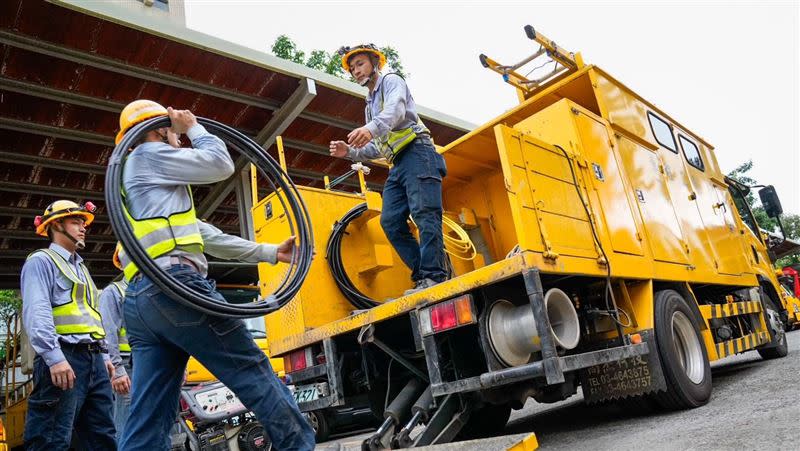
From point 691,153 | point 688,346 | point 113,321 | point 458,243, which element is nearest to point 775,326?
point 691,153

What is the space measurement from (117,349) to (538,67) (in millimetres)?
4413

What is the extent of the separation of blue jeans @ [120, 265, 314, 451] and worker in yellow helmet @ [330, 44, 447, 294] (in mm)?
1511

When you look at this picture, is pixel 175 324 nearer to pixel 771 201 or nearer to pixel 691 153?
pixel 691 153

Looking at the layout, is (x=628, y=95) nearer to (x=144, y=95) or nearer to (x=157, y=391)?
(x=157, y=391)

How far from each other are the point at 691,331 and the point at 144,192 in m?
4.07

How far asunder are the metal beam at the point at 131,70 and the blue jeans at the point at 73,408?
467 centimetres

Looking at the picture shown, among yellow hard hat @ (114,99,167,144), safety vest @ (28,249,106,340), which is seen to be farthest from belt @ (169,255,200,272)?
safety vest @ (28,249,106,340)

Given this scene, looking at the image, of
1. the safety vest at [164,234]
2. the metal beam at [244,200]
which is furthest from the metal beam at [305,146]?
the safety vest at [164,234]

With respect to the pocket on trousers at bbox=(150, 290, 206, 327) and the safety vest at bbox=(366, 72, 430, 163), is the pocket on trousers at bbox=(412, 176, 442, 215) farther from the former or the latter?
the pocket on trousers at bbox=(150, 290, 206, 327)

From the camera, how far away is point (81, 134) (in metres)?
8.91

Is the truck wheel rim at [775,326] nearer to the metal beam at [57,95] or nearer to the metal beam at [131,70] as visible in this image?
the metal beam at [131,70]

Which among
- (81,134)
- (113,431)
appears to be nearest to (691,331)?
(113,431)

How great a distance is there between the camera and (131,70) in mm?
7906

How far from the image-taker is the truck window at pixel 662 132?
603cm
